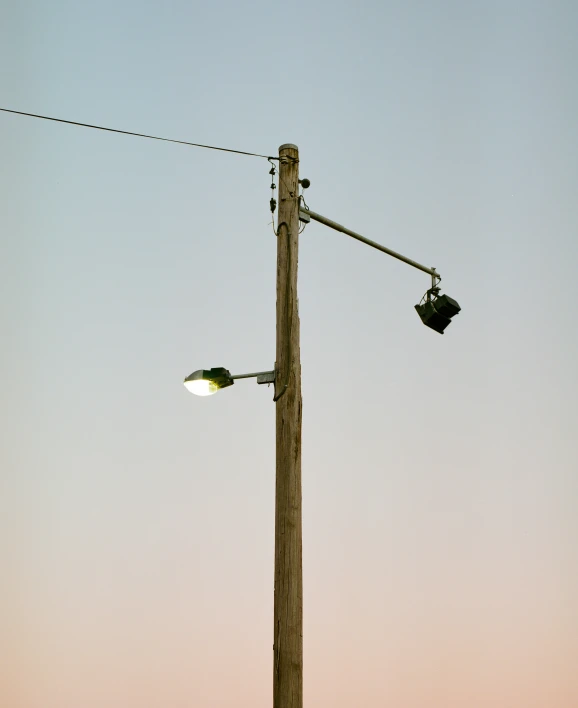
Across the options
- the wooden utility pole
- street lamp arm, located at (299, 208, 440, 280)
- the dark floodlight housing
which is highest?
street lamp arm, located at (299, 208, 440, 280)

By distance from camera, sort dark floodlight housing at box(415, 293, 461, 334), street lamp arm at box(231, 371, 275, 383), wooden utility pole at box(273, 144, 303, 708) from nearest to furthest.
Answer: wooden utility pole at box(273, 144, 303, 708) → street lamp arm at box(231, 371, 275, 383) → dark floodlight housing at box(415, 293, 461, 334)

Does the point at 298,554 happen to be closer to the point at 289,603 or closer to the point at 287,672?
the point at 289,603

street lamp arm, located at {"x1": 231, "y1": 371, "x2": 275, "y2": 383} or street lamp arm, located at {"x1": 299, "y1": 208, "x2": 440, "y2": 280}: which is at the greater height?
street lamp arm, located at {"x1": 299, "y1": 208, "x2": 440, "y2": 280}

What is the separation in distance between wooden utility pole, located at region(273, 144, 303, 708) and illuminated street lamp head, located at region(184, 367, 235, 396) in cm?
40

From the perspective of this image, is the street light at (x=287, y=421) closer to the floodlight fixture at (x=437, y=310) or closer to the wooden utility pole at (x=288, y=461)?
the wooden utility pole at (x=288, y=461)

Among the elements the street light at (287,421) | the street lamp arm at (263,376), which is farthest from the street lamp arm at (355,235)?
the street lamp arm at (263,376)

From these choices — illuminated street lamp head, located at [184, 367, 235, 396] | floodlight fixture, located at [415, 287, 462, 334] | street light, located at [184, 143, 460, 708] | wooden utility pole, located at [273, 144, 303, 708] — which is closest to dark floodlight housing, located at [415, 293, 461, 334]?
floodlight fixture, located at [415, 287, 462, 334]

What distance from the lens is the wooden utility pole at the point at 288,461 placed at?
5477 millimetres

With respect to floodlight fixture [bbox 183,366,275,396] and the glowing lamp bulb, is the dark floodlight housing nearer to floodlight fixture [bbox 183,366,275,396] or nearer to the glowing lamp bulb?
A: floodlight fixture [bbox 183,366,275,396]

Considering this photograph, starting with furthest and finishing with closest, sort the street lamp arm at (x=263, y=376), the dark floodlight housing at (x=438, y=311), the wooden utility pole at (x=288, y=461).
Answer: the dark floodlight housing at (x=438, y=311), the street lamp arm at (x=263, y=376), the wooden utility pole at (x=288, y=461)

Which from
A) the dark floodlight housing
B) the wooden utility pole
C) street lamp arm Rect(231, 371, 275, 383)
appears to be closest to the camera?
the wooden utility pole

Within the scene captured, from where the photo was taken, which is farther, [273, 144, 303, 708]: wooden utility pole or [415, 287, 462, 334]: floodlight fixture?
[415, 287, 462, 334]: floodlight fixture

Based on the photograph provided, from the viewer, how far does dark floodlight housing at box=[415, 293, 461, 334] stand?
7461mm

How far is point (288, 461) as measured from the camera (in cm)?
584
